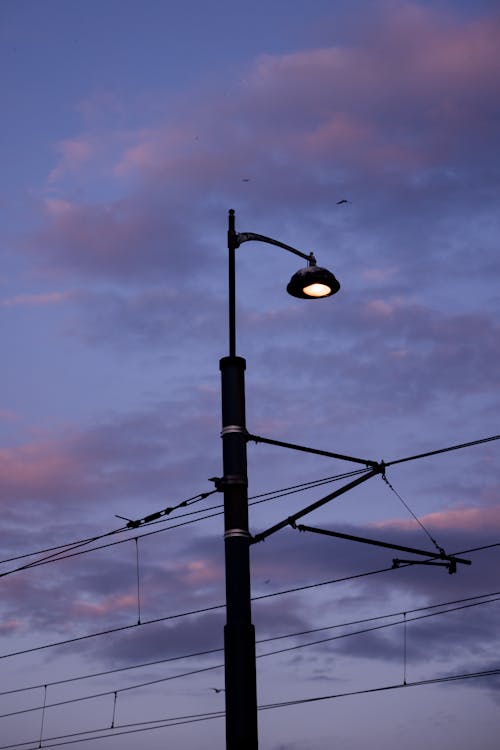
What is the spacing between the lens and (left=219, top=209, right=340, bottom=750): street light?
1126cm

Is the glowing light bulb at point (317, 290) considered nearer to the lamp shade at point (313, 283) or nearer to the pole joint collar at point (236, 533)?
the lamp shade at point (313, 283)

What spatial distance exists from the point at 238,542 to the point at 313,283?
11.2 ft

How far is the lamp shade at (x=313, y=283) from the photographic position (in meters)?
13.4

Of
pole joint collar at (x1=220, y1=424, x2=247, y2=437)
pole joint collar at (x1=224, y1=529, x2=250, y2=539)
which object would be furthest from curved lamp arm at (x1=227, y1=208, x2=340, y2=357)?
pole joint collar at (x1=224, y1=529, x2=250, y2=539)

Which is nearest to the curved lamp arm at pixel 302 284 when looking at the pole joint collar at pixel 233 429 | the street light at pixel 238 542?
the street light at pixel 238 542

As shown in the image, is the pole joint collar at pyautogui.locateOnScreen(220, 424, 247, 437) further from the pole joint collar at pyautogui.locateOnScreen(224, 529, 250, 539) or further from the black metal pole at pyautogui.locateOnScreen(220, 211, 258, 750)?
the pole joint collar at pyautogui.locateOnScreen(224, 529, 250, 539)

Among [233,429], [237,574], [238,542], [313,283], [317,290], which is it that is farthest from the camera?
[317,290]

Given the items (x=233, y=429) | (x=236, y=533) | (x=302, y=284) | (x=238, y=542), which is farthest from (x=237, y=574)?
(x=302, y=284)

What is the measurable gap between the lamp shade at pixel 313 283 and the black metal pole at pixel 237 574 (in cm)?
114

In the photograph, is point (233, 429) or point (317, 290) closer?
point (233, 429)

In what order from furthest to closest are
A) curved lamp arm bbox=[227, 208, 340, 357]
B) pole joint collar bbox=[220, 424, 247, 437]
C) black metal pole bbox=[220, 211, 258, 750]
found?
1. curved lamp arm bbox=[227, 208, 340, 357]
2. pole joint collar bbox=[220, 424, 247, 437]
3. black metal pole bbox=[220, 211, 258, 750]

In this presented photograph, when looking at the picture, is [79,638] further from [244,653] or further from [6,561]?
[244,653]

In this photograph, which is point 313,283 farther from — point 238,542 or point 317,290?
point 238,542

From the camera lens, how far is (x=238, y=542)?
39.1 ft
